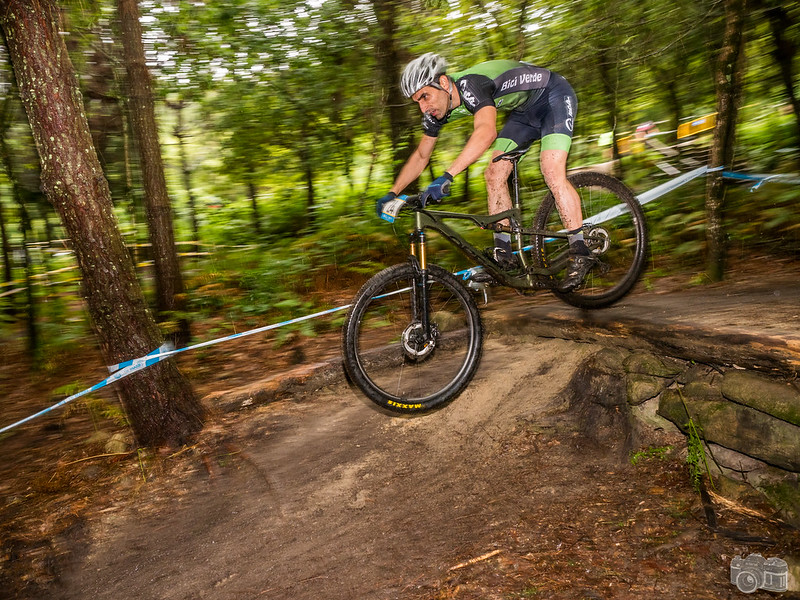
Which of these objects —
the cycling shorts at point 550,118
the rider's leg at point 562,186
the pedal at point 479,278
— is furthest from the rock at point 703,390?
the cycling shorts at point 550,118

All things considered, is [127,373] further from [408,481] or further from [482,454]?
[482,454]

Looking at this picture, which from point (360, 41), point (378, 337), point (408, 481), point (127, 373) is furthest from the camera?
point (360, 41)

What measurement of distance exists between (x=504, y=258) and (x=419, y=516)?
192 centimetres

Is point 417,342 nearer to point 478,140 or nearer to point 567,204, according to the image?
point 478,140

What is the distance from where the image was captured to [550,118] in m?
3.70

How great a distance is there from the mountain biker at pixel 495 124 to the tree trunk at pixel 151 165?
343 centimetres

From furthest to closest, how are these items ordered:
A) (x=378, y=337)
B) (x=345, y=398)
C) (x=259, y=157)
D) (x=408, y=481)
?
1. (x=259, y=157)
2. (x=378, y=337)
3. (x=345, y=398)
4. (x=408, y=481)

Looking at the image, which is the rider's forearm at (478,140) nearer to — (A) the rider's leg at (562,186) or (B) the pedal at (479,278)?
(A) the rider's leg at (562,186)

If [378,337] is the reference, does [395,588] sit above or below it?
below

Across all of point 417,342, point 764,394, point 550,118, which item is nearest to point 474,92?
point 550,118

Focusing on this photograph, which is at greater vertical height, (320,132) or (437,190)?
(320,132)

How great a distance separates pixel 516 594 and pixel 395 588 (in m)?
0.58

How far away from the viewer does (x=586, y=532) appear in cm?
277

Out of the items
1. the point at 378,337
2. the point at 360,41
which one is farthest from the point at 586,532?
the point at 360,41
